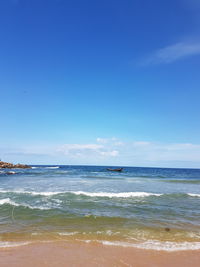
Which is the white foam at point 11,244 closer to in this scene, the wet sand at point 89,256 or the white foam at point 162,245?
the wet sand at point 89,256

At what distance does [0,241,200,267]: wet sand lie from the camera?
486 cm

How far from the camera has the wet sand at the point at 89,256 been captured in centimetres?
486

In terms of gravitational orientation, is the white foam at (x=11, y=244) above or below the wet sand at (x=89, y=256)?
below

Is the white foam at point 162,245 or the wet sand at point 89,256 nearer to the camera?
the wet sand at point 89,256

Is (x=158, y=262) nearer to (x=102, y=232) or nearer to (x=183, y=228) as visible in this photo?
(x=102, y=232)

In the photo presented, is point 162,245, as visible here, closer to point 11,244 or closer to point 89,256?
point 89,256

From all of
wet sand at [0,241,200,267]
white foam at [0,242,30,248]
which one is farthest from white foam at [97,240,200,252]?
white foam at [0,242,30,248]

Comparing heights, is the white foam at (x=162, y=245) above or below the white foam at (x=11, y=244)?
above

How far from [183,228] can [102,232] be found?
11.4ft

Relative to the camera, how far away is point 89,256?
528 cm

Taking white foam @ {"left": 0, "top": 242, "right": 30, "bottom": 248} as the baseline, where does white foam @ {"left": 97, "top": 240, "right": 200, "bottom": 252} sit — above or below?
above

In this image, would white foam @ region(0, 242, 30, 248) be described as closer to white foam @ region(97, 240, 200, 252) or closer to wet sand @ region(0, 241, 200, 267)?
wet sand @ region(0, 241, 200, 267)

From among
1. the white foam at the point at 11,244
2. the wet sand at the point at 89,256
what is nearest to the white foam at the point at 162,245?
the wet sand at the point at 89,256

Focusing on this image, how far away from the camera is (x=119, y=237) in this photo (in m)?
6.79
